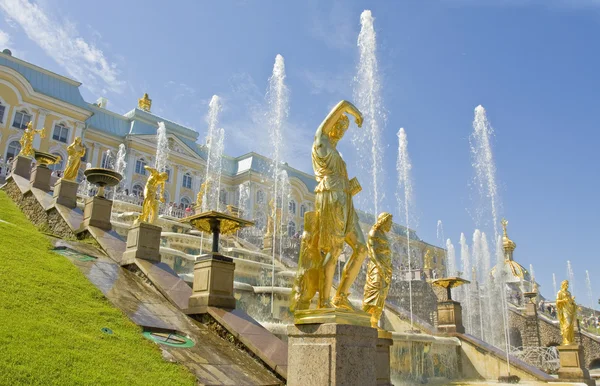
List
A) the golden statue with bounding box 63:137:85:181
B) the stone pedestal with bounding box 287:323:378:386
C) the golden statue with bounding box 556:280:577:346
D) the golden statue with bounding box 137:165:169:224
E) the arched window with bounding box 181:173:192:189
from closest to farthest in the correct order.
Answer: the stone pedestal with bounding box 287:323:378:386 → the golden statue with bounding box 137:165:169:224 → the golden statue with bounding box 556:280:577:346 → the golden statue with bounding box 63:137:85:181 → the arched window with bounding box 181:173:192:189

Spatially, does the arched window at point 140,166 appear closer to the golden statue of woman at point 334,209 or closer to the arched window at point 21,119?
the arched window at point 21,119

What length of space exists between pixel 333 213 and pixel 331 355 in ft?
6.30

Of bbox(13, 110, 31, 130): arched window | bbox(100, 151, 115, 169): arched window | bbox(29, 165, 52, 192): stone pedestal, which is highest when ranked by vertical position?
bbox(13, 110, 31, 130): arched window

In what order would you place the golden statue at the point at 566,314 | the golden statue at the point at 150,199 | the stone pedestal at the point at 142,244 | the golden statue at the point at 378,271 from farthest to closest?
1. the golden statue at the point at 566,314
2. the golden statue at the point at 150,199
3. the stone pedestal at the point at 142,244
4. the golden statue at the point at 378,271

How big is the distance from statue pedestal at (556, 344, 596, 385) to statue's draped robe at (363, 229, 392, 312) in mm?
8828

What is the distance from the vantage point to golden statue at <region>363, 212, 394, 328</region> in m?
9.98

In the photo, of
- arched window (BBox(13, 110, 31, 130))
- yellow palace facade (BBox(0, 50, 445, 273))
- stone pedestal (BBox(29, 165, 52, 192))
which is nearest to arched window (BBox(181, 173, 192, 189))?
yellow palace facade (BBox(0, 50, 445, 273))

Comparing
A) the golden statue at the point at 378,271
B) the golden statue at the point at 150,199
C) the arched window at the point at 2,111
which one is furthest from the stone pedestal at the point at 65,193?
the arched window at the point at 2,111

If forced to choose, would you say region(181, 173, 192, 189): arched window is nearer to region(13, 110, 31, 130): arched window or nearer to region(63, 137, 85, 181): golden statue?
region(13, 110, 31, 130): arched window

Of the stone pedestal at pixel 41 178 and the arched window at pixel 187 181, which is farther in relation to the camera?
the arched window at pixel 187 181

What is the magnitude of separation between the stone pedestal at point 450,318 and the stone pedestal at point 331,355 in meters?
9.83

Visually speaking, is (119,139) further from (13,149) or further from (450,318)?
(450,318)

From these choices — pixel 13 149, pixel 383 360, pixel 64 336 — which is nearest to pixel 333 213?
pixel 383 360

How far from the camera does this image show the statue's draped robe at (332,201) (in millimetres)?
7059
